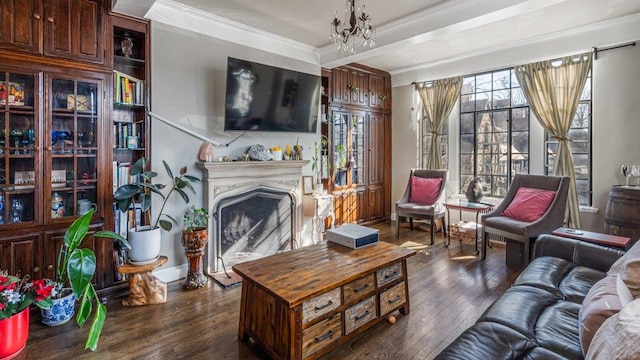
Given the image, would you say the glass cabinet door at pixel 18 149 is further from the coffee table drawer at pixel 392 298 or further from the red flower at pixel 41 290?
the coffee table drawer at pixel 392 298

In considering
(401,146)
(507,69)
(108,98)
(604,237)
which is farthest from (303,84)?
(604,237)

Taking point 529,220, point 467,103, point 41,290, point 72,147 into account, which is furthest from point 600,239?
point 72,147

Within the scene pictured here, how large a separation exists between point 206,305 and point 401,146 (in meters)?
4.48

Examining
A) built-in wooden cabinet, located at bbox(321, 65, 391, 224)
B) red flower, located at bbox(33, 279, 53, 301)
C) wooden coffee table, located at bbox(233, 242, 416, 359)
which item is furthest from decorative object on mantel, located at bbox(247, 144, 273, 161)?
red flower, located at bbox(33, 279, 53, 301)

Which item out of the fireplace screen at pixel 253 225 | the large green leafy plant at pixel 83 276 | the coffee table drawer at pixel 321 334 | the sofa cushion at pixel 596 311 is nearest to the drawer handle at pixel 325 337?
the coffee table drawer at pixel 321 334

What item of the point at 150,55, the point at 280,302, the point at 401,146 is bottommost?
the point at 280,302

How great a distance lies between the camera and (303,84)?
4191 mm

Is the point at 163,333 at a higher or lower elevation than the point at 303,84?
lower

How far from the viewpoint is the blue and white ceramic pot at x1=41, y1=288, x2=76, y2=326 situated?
2.46m

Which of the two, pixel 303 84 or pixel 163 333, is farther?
pixel 303 84

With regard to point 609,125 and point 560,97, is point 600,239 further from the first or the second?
point 560,97

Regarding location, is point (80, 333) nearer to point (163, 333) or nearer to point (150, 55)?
point (163, 333)

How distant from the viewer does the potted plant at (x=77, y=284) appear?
2.10 m

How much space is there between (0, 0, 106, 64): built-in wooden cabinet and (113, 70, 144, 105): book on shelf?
0.21 m
